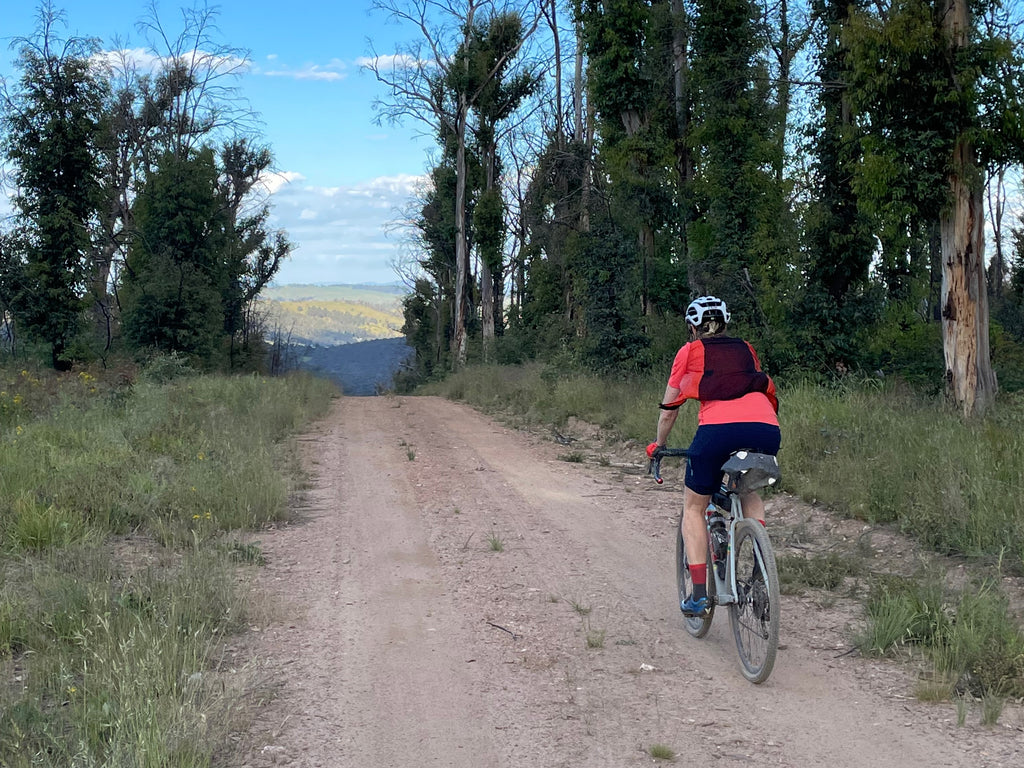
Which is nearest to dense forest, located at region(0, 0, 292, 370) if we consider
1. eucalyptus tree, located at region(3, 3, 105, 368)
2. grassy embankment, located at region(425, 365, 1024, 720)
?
eucalyptus tree, located at region(3, 3, 105, 368)

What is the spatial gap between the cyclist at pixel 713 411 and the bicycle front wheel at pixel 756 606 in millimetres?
205

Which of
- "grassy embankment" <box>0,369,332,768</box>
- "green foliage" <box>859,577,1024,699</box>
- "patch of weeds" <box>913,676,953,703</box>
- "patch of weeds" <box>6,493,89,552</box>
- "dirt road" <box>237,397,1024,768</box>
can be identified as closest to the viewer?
"grassy embankment" <box>0,369,332,768</box>

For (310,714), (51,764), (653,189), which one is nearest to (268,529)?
(310,714)

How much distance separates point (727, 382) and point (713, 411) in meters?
0.18

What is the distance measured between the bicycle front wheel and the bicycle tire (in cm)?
23

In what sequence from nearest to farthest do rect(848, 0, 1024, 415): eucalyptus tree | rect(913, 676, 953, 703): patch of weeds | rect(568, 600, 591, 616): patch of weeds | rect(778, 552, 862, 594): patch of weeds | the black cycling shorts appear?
1. rect(913, 676, 953, 703): patch of weeds
2. the black cycling shorts
3. rect(568, 600, 591, 616): patch of weeds
4. rect(778, 552, 862, 594): patch of weeds
5. rect(848, 0, 1024, 415): eucalyptus tree

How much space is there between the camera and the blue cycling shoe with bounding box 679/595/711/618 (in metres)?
5.29

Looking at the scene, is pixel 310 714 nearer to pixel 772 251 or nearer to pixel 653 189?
pixel 772 251

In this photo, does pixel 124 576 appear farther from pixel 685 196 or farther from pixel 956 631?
pixel 685 196

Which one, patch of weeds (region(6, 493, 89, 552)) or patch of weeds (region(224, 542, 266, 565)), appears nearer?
patch of weeds (region(6, 493, 89, 552))

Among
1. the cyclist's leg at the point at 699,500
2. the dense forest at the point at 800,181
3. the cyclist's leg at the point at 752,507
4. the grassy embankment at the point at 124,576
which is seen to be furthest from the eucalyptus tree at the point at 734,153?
the cyclist's leg at the point at 752,507

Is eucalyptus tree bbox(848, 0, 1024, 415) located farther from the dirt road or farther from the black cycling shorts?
the black cycling shorts

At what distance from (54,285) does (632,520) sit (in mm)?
26168

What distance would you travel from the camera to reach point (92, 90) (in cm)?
2912
